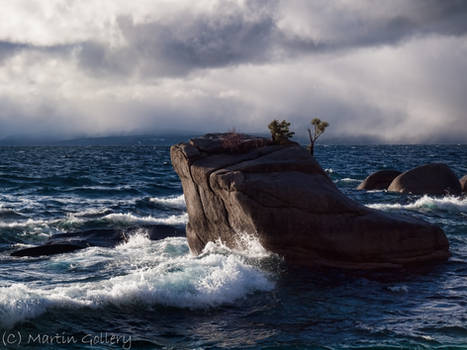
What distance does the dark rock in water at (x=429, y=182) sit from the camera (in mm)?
34969

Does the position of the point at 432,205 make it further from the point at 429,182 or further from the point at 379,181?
the point at 379,181

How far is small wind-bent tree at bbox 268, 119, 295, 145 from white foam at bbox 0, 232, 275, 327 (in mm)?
4476

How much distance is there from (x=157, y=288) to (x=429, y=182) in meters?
28.9

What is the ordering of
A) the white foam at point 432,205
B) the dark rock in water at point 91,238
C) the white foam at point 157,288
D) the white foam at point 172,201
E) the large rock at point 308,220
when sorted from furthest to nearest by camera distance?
Result: the white foam at point 172,201 → the white foam at point 432,205 → the dark rock in water at point 91,238 → the large rock at point 308,220 → the white foam at point 157,288

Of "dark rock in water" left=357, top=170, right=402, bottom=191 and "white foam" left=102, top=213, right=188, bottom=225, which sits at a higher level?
"dark rock in water" left=357, top=170, right=402, bottom=191

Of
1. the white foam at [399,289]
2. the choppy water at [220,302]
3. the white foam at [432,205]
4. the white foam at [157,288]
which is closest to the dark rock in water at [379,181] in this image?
the white foam at [432,205]

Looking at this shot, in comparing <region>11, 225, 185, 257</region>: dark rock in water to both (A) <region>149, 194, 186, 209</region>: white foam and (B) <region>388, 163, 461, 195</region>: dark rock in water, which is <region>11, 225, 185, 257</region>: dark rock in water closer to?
(A) <region>149, 194, 186, 209</region>: white foam

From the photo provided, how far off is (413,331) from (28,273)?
12311 millimetres

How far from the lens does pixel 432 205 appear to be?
29625 mm

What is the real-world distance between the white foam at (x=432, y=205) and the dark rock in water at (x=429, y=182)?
3484 millimetres

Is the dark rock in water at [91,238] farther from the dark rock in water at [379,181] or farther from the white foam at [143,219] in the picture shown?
the dark rock in water at [379,181]

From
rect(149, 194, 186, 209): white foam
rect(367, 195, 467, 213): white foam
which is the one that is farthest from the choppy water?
rect(149, 194, 186, 209): white foam

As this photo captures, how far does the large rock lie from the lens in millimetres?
15336

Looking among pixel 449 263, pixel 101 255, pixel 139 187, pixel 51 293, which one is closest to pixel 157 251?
pixel 101 255
